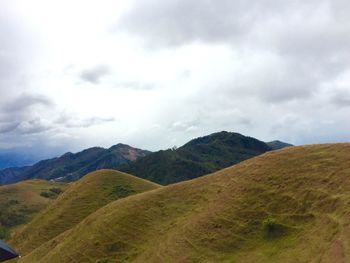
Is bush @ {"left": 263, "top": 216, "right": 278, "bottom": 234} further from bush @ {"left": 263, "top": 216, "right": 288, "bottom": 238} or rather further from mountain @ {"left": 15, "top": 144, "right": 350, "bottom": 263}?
mountain @ {"left": 15, "top": 144, "right": 350, "bottom": 263}

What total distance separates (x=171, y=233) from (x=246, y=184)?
18.6 m

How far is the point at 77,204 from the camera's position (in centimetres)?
13800

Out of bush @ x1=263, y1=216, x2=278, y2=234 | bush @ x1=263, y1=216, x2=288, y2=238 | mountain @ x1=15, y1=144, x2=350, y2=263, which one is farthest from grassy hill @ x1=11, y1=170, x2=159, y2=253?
bush @ x1=263, y1=216, x2=288, y2=238

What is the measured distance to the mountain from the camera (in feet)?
214

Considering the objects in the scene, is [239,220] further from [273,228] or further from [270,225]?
[273,228]

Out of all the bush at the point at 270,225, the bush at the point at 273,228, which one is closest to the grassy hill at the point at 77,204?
the bush at the point at 270,225

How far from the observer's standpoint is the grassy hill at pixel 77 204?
416 ft

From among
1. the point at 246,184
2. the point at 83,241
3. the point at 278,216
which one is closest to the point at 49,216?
the point at 83,241

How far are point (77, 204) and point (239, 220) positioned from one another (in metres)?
74.1

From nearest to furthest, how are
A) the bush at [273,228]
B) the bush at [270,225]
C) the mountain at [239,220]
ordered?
the mountain at [239,220]
the bush at [273,228]
the bush at [270,225]

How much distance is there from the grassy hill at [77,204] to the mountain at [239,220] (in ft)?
65.8

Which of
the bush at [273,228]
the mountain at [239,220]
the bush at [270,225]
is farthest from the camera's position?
the bush at [270,225]

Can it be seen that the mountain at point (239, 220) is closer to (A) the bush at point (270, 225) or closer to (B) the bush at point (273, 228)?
(B) the bush at point (273, 228)

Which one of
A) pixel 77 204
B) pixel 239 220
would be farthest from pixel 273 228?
pixel 77 204
